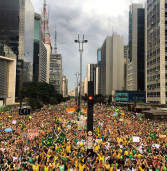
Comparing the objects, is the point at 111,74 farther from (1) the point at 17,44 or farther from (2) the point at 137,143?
(2) the point at 137,143

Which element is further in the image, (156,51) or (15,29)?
(15,29)

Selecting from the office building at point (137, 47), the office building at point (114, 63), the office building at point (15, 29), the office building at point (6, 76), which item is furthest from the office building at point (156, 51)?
the office building at point (114, 63)

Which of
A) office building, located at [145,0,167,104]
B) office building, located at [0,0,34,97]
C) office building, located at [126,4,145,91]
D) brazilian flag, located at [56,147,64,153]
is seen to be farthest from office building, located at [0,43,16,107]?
brazilian flag, located at [56,147,64,153]

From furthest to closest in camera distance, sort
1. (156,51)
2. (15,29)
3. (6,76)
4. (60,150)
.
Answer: (15,29)
(156,51)
(6,76)
(60,150)

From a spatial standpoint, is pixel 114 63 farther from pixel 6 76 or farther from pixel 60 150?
pixel 60 150

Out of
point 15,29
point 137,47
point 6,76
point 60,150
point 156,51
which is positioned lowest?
point 60,150

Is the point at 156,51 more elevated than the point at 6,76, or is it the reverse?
the point at 156,51

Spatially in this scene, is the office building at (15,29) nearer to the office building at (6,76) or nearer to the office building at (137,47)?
the office building at (6,76)

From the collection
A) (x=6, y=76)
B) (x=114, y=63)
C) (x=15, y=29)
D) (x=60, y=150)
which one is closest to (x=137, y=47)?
(x=15, y=29)
